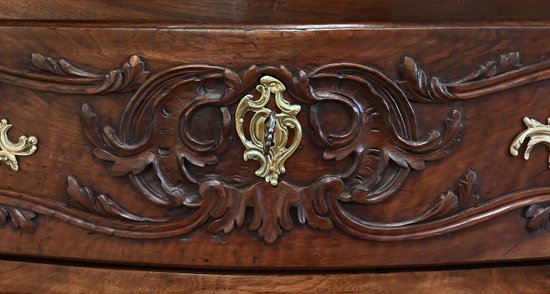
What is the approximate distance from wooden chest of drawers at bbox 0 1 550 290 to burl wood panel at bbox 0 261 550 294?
0.05 feet

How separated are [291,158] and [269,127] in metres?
0.04

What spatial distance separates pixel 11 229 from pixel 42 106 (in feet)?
0.39

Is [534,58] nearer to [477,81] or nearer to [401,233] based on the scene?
[477,81]

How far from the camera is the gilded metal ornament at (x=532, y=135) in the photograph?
1.74 ft

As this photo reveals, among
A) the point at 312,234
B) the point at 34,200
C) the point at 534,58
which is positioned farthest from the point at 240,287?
the point at 534,58

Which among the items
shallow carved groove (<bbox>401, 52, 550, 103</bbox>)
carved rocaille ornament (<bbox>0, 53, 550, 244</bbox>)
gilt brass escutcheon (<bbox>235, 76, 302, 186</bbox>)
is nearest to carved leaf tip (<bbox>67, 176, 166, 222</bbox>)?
carved rocaille ornament (<bbox>0, 53, 550, 244</bbox>)

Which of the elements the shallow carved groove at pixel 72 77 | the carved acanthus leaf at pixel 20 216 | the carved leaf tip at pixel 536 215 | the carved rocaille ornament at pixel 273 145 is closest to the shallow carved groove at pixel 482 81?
the carved rocaille ornament at pixel 273 145

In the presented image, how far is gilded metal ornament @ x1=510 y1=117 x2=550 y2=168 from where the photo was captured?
0.53m

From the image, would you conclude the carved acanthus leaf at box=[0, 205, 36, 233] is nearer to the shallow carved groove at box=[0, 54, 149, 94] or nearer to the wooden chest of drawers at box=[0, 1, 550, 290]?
the wooden chest of drawers at box=[0, 1, 550, 290]

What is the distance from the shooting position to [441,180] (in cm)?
54

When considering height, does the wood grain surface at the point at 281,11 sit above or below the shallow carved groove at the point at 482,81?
above

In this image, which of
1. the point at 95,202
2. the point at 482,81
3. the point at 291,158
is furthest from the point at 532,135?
the point at 95,202

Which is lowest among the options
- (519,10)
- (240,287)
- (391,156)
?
(240,287)

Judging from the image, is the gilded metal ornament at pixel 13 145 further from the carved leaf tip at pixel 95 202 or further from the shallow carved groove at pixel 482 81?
the shallow carved groove at pixel 482 81
